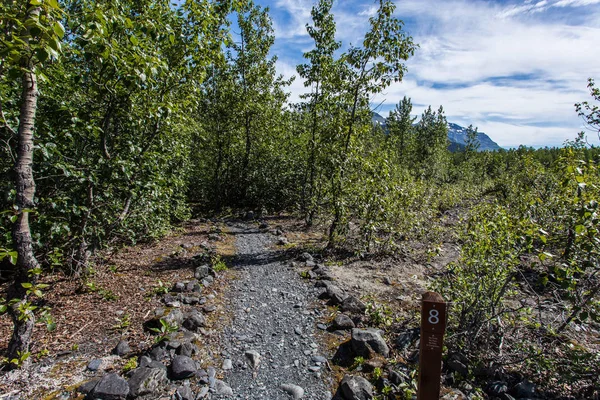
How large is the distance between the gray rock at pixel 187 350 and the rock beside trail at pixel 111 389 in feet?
3.01

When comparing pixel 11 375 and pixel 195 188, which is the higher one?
pixel 195 188

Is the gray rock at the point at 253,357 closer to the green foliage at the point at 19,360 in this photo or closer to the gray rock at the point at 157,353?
the gray rock at the point at 157,353

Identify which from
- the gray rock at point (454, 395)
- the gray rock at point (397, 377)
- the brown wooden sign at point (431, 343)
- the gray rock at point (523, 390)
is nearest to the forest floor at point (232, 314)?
the gray rock at point (397, 377)

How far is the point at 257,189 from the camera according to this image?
18.5m

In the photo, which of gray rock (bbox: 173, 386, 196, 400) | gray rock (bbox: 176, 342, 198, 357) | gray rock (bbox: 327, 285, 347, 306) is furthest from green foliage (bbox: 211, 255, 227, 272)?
gray rock (bbox: 173, 386, 196, 400)

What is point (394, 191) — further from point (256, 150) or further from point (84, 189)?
point (256, 150)

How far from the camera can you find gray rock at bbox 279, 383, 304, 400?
414cm

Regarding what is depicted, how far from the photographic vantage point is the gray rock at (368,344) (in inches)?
188

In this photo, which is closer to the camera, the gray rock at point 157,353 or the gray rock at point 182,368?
the gray rock at point 182,368

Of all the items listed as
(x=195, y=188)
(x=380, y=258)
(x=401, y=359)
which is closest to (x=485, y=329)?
(x=401, y=359)

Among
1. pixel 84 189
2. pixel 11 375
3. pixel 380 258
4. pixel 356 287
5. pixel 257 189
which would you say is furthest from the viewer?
pixel 257 189

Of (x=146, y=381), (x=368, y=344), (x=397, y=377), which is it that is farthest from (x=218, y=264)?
(x=397, y=377)

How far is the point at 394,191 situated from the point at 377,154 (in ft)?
4.39

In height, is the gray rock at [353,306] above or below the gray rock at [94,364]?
above
